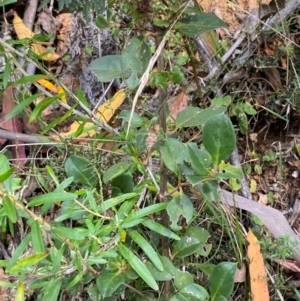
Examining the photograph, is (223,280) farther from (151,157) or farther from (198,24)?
(198,24)

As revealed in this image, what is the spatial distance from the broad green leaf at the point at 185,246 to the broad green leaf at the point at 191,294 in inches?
3.0

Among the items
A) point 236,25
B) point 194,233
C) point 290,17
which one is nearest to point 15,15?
point 236,25

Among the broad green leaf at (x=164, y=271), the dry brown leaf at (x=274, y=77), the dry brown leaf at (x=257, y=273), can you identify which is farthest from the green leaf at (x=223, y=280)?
the dry brown leaf at (x=274, y=77)

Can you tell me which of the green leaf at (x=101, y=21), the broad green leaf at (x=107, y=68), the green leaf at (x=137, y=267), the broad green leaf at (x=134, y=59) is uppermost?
the green leaf at (x=101, y=21)

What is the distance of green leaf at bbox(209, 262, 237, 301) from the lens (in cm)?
111

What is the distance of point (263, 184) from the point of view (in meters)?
1.71

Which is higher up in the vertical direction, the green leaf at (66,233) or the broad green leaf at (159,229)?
the green leaf at (66,233)

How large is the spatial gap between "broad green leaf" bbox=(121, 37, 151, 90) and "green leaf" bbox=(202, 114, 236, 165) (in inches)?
6.9

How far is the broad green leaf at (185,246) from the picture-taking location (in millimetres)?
1122

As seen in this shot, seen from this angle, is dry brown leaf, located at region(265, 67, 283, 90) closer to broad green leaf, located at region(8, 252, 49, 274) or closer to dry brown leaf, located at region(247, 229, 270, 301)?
dry brown leaf, located at region(247, 229, 270, 301)

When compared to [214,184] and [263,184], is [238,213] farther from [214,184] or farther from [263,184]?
[214,184]

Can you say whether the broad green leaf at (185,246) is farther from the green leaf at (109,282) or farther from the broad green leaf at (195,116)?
the broad green leaf at (195,116)

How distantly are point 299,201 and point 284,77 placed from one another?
1.53ft

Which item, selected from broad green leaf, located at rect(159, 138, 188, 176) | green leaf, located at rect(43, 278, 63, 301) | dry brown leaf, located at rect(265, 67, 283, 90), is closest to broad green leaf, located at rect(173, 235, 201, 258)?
broad green leaf, located at rect(159, 138, 188, 176)
